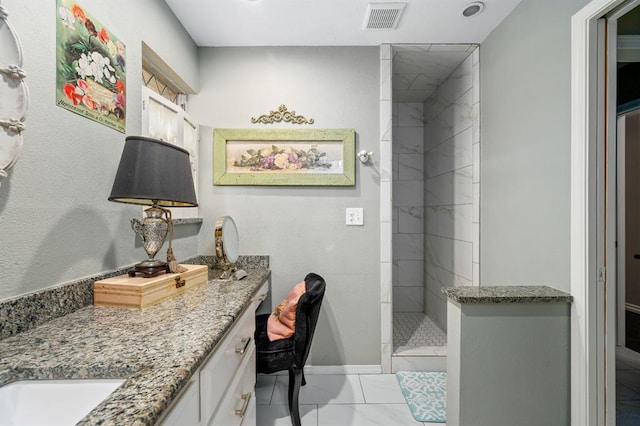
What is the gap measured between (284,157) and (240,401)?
5.12ft

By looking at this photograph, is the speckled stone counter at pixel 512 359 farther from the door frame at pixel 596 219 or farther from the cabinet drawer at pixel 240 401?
the cabinet drawer at pixel 240 401

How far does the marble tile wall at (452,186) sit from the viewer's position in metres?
2.21

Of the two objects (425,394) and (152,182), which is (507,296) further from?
(152,182)

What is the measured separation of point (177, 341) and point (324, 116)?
5.99ft

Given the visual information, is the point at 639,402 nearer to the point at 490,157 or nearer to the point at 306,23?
the point at 490,157

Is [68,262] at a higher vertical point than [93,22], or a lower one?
lower

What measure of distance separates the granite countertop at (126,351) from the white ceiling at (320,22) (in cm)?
181

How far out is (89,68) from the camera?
113cm

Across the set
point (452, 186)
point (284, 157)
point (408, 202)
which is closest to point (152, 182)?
point (284, 157)

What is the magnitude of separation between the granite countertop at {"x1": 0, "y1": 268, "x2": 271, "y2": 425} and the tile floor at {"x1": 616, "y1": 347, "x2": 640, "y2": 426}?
7.52ft

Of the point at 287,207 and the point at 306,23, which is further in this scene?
the point at 287,207

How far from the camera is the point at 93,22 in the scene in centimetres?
116

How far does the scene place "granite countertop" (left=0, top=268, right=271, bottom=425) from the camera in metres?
0.54

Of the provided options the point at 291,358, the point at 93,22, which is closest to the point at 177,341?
the point at 291,358
